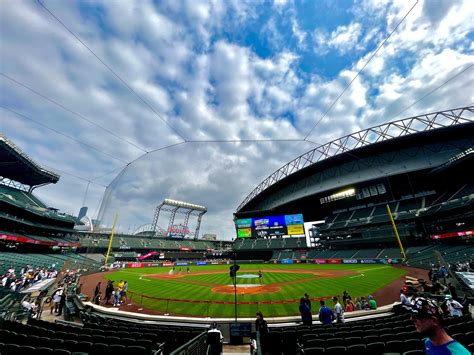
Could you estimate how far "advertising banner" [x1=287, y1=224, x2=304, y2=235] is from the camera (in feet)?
225

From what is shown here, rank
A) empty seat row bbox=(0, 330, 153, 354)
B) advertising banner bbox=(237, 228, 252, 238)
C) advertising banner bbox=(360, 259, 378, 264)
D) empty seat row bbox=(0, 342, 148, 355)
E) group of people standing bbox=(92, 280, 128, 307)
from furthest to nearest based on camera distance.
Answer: advertising banner bbox=(237, 228, 252, 238)
advertising banner bbox=(360, 259, 378, 264)
group of people standing bbox=(92, 280, 128, 307)
empty seat row bbox=(0, 330, 153, 354)
empty seat row bbox=(0, 342, 148, 355)

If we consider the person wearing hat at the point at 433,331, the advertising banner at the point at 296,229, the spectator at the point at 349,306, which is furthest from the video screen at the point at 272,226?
the person wearing hat at the point at 433,331

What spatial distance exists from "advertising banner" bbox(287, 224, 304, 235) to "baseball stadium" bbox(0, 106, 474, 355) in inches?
30.0

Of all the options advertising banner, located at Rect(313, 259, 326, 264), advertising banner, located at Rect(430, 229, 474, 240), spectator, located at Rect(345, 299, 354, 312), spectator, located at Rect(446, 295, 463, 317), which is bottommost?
spectator, located at Rect(345, 299, 354, 312)

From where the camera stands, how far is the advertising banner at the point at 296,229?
225ft

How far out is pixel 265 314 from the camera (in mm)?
14812

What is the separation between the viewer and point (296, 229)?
6931 cm

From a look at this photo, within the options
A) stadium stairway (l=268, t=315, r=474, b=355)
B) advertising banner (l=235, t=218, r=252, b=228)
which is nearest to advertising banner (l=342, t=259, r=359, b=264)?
advertising banner (l=235, t=218, r=252, b=228)

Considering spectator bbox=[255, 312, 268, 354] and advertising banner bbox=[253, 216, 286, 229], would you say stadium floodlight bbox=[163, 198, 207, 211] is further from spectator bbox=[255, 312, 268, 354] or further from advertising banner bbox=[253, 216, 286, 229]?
spectator bbox=[255, 312, 268, 354]

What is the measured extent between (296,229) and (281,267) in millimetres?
19518

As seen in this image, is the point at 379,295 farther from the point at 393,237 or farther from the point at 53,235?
the point at 53,235

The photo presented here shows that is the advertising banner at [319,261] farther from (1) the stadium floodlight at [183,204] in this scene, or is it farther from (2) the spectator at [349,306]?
(1) the stadium floodlight at [183,204]

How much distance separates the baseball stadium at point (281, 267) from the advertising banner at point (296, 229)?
0.76 m

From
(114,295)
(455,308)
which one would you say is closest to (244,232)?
(114,295)
